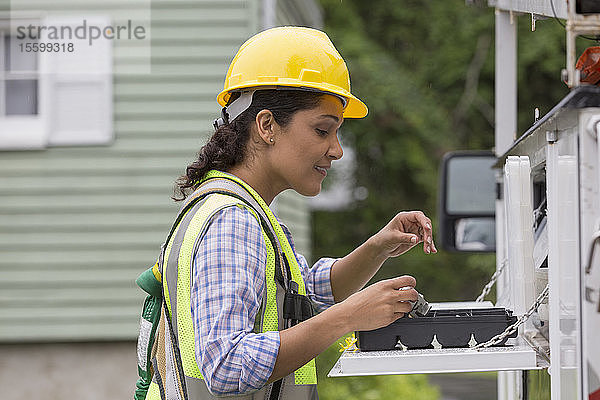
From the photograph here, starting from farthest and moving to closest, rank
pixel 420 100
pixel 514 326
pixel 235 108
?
1. pixel 420 100
2. pixel 235 108
3. pixel 514 326

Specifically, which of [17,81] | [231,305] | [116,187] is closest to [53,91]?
[17,81]

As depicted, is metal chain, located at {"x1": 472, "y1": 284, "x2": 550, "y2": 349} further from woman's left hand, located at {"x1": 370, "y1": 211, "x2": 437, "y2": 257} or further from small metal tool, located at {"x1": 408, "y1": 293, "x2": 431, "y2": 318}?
woman's left hand, located at {"x1": 370, "y1": 211, "x2": 437, "y2": 257}

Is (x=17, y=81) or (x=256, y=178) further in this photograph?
(x=17, y=81)

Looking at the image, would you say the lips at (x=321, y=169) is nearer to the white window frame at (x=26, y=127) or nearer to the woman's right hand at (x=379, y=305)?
the woman's right hand at (x=379, y=305)

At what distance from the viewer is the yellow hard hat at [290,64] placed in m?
2.40

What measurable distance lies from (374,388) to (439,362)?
22.6 ft

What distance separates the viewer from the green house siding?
26.3 feet

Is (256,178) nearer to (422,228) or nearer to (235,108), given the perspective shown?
(235,108)

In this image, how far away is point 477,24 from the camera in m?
17.6

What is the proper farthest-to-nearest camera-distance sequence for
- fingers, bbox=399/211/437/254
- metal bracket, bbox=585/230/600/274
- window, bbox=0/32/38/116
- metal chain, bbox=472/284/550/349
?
1. window, bbox=0/32/38/116
2. fingers, bbox=399/211/437/254
3. metal chain, bbox=472/284/550/349
4. metal bracket, bbox=585/230/600/274

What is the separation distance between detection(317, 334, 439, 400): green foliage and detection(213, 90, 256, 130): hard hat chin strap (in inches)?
228

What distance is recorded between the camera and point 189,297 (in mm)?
2219

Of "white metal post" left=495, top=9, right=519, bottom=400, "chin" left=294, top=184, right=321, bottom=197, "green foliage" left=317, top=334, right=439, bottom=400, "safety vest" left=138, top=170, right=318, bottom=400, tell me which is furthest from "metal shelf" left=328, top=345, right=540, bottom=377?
"green foliage" left=317, top=334, right=439, bottom=400

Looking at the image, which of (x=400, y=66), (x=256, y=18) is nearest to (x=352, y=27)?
(x=400, y=66)
